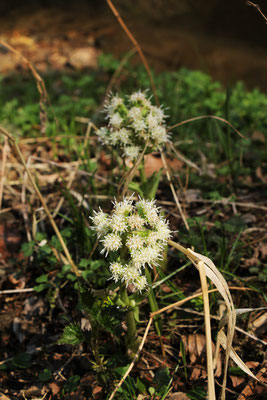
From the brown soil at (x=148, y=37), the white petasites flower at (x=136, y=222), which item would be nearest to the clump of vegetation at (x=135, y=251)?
the white petasites flower at (x=136, y=222)

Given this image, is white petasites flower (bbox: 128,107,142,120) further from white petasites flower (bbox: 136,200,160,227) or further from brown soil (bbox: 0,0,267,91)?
brown soil (bbox: 0,0,267,91)

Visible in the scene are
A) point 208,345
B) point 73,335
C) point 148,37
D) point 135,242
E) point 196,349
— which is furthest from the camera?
point 148,37

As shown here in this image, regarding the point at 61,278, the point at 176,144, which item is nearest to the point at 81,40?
the point at 176,144

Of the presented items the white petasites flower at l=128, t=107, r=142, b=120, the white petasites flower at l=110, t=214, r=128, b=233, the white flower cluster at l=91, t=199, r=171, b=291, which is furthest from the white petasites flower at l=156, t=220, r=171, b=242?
the white petasites flower at l=128, t=107, r=142, b=120

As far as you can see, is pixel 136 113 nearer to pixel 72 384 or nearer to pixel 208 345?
pixel 208 345

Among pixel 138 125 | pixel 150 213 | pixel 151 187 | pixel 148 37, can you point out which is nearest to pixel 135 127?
pixel 138 125

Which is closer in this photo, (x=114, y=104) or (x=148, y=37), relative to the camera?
(x=114, y=104)

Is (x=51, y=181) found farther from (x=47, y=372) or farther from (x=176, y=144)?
(x=47, y=372)

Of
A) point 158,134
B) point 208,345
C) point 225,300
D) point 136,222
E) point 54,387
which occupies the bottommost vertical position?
point 54,387
